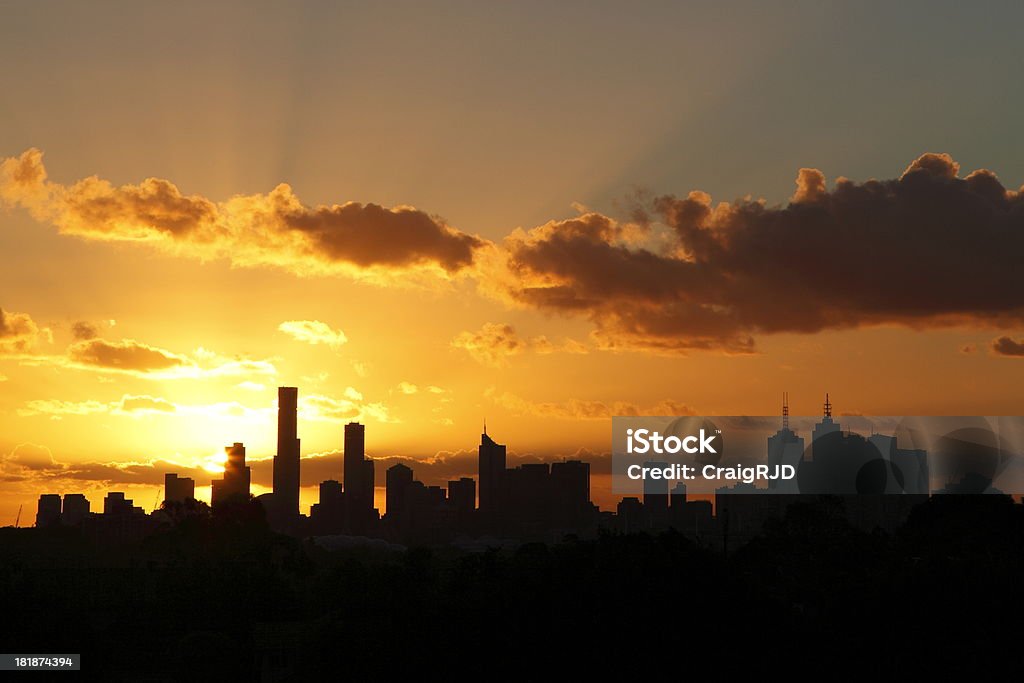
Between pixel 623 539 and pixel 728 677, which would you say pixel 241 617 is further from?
pixel 728 677

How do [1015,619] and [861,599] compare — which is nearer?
[1015,619]

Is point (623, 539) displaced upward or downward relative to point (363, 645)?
upward

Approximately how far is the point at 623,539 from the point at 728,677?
555 inches

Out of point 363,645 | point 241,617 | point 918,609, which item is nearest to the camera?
point 918,609

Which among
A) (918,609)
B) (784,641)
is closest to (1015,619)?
(918,609)

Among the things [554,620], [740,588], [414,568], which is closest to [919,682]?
[740,588]

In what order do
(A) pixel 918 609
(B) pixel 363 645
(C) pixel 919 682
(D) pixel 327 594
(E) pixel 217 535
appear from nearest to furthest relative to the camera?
(C) pixel 919 682 < (A) pixel 918 609 < (B) pixel 363 645 < (D) pixel 327 594 < (E) pixel 217 535

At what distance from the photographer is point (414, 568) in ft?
356

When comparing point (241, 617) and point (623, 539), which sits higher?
point (623, 539)

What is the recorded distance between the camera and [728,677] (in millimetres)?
47375

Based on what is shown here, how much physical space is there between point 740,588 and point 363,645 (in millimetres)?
16829

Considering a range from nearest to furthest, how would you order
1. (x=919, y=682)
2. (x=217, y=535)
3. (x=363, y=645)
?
(x=919, y=682), (x=363, y=645), (x=217, y=535)

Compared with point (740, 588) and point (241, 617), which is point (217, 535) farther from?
point (740, 588)

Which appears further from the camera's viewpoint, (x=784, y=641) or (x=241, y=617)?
(x=241, y=617)
